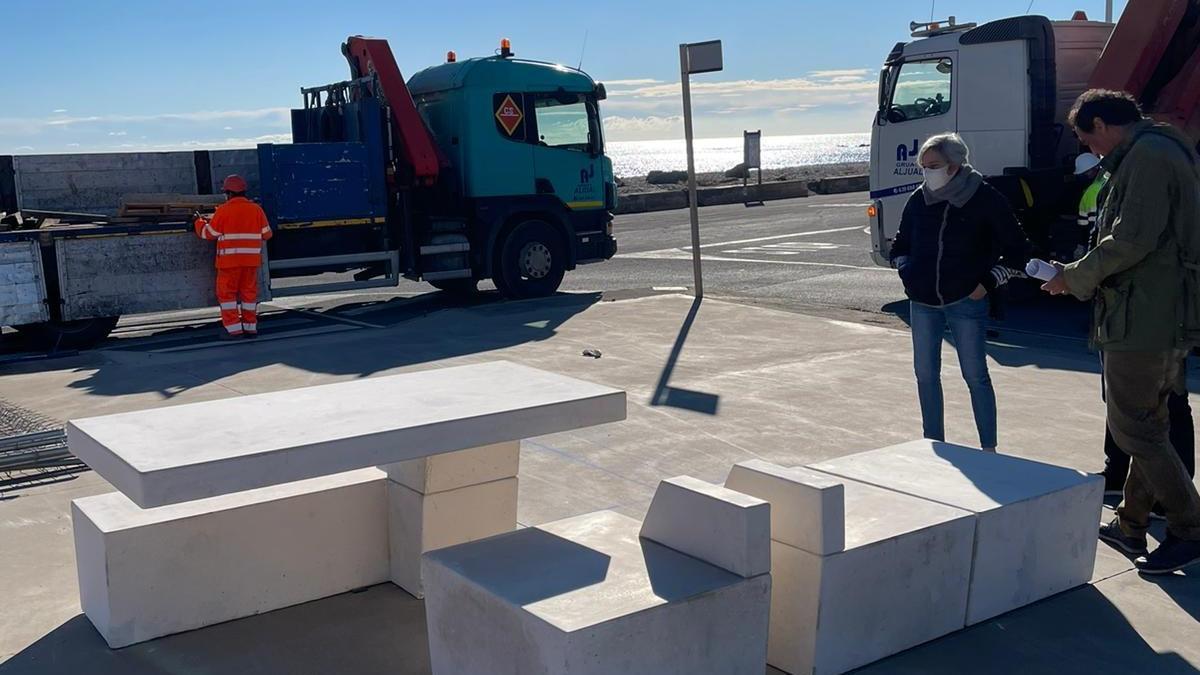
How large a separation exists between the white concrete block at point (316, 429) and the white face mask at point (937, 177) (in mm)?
2243

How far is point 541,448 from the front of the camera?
6.87 meters

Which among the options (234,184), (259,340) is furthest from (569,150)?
(259,340)

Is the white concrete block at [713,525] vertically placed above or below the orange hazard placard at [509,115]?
below

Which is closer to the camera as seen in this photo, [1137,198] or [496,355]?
[1137,198]

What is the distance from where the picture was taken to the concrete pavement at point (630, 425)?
13.7 feet

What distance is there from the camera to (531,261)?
1427 cm

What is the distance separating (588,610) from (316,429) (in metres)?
1.11

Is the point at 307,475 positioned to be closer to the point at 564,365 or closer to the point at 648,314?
the point at 564,365

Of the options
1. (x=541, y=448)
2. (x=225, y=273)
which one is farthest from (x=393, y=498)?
(x=225, y=273)

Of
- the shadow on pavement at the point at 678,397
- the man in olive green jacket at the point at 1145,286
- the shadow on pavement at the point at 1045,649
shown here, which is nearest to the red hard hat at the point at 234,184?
the shadow on pavement at the point at 678,397

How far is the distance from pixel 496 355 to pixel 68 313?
4201 mm

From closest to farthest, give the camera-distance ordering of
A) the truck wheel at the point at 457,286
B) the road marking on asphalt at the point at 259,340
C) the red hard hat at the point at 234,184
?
1. the road marking on asphalt at the point at 259,340
2. the red hard hat at the point at 234,184
3. the truck wheel at the point at 457,286

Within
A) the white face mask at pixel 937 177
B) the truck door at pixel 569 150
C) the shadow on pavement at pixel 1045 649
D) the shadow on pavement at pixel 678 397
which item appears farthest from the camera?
the truck door at pixel 569 150

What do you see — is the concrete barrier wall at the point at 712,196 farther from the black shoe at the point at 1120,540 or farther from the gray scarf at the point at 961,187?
the black shoe at the point at 1120,540
